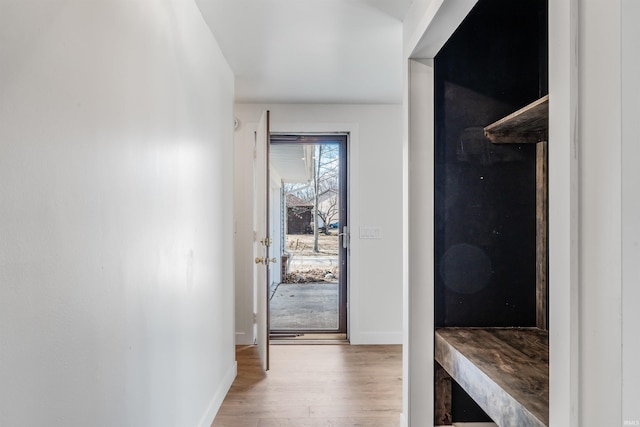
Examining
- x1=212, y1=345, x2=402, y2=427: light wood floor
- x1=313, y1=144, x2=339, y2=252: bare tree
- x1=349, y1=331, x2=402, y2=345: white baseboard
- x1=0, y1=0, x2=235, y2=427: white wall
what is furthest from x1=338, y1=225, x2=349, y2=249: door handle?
x1=313, y1=144, x2=339, y2=252: bare tree

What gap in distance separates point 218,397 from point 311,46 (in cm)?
242

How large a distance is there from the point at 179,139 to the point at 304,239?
7792 mm

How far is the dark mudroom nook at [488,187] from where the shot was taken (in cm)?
196

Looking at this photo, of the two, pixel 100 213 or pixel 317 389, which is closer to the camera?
pixel 100 213

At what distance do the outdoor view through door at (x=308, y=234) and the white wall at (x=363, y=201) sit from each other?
0.72ft

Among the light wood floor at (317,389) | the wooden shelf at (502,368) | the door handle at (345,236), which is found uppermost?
the door handle at (345,236)

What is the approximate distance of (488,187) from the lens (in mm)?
1992

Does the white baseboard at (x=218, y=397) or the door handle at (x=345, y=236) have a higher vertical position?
the door handle at (x=345, y=236)

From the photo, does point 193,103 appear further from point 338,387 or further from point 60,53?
point 338,387

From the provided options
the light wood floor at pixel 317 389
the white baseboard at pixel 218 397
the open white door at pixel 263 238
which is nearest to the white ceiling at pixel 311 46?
the open white door at pixel 263 238

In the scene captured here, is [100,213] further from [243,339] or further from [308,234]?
[308,234]
